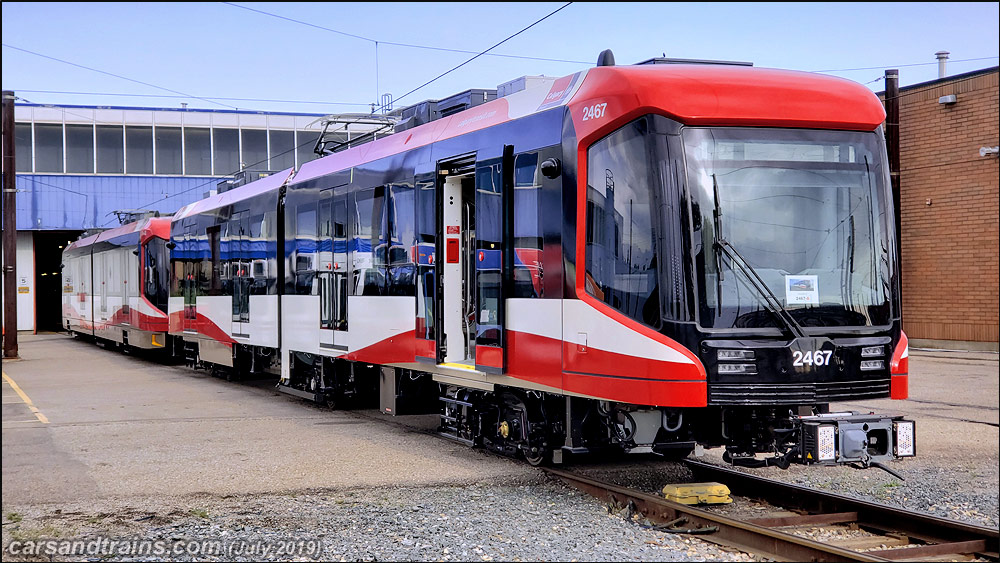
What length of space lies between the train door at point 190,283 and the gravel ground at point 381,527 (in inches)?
543

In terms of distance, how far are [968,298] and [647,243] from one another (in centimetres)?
2002

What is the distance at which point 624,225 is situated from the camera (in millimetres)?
7691

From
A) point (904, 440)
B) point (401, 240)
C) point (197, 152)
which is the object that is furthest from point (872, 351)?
point (197, 152)

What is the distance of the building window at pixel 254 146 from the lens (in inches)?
1764

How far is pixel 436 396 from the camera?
Answer: 12047 millimetres

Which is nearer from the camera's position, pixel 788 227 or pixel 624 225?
pixel 788 227

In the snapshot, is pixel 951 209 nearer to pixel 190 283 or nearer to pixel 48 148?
pixel 190 283

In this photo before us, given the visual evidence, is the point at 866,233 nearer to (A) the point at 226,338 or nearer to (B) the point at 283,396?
(B) the point at 283,396

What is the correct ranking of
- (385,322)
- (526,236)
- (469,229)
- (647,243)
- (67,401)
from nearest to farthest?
(647,243), (526,236), (469,229), (385,322), (67,401)

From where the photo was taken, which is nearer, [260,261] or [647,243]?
[647,243]

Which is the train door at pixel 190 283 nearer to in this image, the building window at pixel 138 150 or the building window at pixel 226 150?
the building window at pixel 138 150

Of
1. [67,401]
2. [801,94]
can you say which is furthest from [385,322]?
[67,401]

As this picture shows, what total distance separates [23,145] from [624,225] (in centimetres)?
4076

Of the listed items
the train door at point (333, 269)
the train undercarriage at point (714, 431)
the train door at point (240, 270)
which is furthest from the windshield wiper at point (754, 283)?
the train door at point (240, 270)
